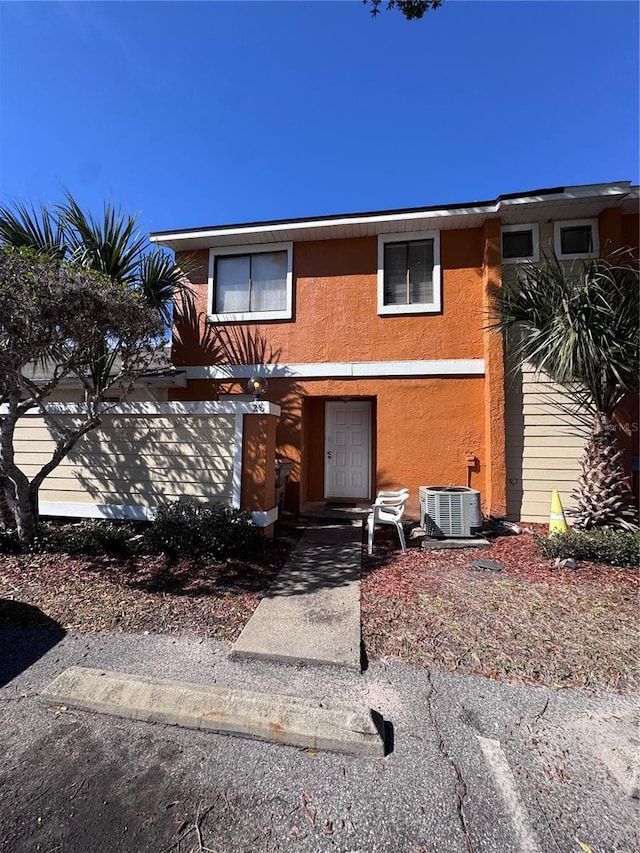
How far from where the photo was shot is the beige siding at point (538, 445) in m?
7.19

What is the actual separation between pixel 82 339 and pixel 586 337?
687cm

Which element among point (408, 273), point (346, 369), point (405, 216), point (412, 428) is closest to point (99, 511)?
point (346, 369)

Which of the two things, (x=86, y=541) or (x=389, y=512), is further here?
(x=389, y=512)

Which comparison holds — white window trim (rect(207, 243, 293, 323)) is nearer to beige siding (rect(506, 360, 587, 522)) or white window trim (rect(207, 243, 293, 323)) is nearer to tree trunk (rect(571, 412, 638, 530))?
beige siding (rect(506, 360, 587, 522))

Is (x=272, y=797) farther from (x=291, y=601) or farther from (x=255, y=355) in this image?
(x=255, y=355)

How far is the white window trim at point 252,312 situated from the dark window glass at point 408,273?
204 centimetres

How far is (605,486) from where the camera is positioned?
5707mm

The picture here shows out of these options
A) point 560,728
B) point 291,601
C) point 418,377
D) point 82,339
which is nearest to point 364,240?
point 418,377

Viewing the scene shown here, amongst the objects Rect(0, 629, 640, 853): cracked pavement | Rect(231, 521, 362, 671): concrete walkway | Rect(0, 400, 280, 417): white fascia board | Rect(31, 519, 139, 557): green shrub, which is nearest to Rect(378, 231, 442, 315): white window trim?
Rect(0, 400, 280, 417): white fascia board

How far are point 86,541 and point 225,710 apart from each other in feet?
14.1

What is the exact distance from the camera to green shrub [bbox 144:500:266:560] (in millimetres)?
5441

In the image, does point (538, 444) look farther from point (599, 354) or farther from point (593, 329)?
point (593, 329)

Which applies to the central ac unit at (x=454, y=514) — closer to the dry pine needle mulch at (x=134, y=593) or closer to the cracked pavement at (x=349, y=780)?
the dry pine needle mulch at (x=134, y=593)

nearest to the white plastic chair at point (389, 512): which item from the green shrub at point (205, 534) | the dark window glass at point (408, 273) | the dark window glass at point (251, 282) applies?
the green shrub at point (205, 534)
